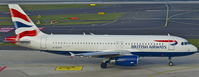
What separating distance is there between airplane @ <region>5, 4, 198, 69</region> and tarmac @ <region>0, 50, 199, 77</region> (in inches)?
56.9

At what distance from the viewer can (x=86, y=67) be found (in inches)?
1690

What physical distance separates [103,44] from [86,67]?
323 centimetres

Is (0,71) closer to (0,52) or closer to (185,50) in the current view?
(0,52)

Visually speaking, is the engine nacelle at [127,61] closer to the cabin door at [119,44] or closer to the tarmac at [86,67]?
the tarmac at [86,67]

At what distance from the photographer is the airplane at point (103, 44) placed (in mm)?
42688

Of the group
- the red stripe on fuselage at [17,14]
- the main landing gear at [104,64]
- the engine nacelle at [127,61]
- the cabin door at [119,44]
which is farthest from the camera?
the red stripe on fuselage at [17,14]

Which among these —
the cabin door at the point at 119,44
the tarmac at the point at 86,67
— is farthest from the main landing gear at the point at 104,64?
the cabin door at the point at 119,44

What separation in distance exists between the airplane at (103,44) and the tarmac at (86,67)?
4.74 ft

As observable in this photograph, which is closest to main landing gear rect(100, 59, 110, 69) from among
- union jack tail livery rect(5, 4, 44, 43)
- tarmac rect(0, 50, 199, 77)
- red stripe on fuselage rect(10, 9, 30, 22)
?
tarmac rect(0, 50, 199, 77)

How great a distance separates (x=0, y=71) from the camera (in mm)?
40781

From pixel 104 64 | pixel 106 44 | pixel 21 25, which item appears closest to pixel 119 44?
pixel 106 44

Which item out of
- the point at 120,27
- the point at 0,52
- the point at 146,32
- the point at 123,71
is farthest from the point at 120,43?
→ the point at 120,27

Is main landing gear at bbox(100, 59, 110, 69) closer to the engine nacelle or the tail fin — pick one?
the engine nacelle

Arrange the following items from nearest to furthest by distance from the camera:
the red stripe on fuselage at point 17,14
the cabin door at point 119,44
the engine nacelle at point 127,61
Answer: the engine nacelle at point 127,61, the cabin door at point 119,44, the red stripe on fuselage at point 17,14
